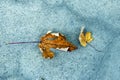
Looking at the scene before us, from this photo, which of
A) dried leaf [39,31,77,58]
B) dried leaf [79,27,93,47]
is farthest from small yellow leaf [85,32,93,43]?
dried leaf [39,31,77,58]

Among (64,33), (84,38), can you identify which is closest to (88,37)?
(84,38)

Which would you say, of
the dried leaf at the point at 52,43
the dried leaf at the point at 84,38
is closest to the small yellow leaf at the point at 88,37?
the dried leaf at the point at 84,38

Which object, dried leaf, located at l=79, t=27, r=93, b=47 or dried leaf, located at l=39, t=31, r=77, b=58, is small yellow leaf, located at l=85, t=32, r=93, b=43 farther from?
dried leaf, located at l=39, t=31, r=77, b=58

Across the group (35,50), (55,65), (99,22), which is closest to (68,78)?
(55,65)

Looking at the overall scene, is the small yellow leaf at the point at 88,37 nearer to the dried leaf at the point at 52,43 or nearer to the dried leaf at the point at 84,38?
the dried leaf at the point at 84,38

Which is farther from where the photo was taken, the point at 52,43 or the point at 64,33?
the point at 64,33

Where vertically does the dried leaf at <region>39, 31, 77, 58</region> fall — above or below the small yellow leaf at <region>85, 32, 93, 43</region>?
below

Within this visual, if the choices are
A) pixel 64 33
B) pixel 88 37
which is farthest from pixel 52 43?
pixel 88 37

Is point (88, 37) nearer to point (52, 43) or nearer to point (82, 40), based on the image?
point (82, 40)

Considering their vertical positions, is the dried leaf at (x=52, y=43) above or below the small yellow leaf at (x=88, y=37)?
below
